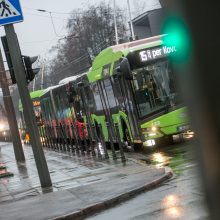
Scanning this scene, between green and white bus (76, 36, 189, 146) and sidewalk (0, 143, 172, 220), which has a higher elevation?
green and white bus (76, 36, 189, 146)

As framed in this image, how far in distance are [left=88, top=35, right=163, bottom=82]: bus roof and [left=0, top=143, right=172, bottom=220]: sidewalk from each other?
402 cm

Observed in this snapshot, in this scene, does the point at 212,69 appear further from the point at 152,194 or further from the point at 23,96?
the point at 23,96

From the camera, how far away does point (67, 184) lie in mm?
12242

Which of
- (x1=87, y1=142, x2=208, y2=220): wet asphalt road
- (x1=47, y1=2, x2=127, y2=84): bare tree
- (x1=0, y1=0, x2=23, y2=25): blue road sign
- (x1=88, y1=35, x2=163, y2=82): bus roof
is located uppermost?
(x1=47, y1=2, x2=127, y2=84): bare tree

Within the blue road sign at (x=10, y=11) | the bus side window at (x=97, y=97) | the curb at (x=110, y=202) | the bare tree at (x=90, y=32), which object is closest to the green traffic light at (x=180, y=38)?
the curb at (x=110, y=202)

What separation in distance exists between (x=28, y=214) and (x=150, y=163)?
643cm

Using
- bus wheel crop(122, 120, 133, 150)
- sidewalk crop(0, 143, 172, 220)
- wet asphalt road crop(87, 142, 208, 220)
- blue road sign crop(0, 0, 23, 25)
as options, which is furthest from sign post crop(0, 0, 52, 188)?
bus wheel crop(122, 120, 133, 150)

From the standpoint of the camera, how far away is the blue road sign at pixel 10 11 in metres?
11.8

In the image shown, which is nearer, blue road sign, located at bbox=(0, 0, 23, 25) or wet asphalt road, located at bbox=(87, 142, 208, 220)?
wet asphalt road, located at bbox=(87, 142, 208, 220)

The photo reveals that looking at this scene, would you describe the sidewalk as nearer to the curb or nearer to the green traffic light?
the curb

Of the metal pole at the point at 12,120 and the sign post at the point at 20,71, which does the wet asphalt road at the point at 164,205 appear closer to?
the sign post at the point at 20,71

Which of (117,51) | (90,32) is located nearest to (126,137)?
(117,51)

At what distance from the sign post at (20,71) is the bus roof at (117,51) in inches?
197

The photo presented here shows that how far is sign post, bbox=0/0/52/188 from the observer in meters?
11.8
